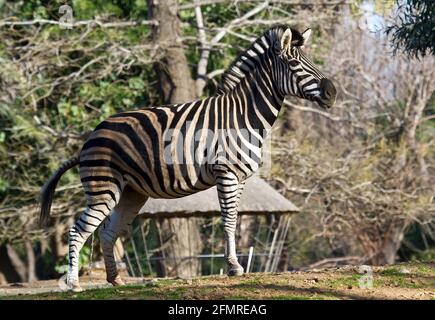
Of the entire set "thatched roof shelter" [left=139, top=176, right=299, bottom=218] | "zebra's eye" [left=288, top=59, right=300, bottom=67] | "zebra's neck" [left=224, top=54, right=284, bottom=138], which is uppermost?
"zebra's eye" [left=288, top=59, right=300, bottom=67]

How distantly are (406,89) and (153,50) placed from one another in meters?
9.94

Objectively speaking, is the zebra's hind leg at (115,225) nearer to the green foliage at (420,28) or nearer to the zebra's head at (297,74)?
the zebra's head at (297,74)

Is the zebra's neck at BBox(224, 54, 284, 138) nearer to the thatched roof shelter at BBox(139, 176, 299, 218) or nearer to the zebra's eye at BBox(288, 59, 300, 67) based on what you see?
the zebra's eye at BBox(288, 59, 300, 67)

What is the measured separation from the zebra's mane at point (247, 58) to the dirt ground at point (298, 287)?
2.41 metres

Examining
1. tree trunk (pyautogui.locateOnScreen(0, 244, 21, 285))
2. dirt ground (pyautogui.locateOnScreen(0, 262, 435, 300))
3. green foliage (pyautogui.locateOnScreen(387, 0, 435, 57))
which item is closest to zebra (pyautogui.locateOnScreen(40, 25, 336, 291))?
dirt ground (pyautogui.locateOnScreen(0, 262, 435, 300))

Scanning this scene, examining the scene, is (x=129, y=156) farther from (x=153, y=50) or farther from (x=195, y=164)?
(x=153, y=50)

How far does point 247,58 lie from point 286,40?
594mm

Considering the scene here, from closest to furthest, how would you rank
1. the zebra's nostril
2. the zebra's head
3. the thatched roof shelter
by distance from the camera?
the zebra's nostril, the zebra's head, the thatched roof shelter

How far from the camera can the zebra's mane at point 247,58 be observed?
11172 mm

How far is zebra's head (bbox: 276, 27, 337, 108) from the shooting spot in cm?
Result: 1093

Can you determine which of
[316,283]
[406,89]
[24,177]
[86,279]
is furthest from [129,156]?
[406,89]

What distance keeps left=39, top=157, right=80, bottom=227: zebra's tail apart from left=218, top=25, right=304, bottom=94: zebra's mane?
81.5 inches

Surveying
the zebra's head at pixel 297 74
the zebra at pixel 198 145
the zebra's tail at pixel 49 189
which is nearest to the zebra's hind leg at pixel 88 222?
the zebra at pixel 198 145

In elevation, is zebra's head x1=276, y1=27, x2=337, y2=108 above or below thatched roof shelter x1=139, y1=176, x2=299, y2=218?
above
